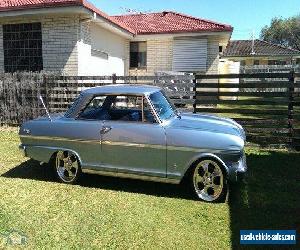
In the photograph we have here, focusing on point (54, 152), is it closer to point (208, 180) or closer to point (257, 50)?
point (208, 180)

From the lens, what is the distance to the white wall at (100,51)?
43.0 ft

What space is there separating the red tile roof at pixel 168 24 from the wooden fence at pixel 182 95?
6945mm

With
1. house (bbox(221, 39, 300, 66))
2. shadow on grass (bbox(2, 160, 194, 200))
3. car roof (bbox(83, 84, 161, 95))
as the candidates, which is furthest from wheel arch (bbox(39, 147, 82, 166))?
house (bbox(221, 39, 300, 66))

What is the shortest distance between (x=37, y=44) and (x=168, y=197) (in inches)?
379

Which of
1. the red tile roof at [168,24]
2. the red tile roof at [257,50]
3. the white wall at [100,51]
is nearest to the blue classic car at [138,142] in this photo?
the white wall at [100,51]

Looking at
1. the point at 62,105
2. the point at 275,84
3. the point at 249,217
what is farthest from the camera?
the point at 62,105

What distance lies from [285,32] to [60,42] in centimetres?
7741

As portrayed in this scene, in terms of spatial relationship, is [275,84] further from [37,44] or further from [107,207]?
[37,44]

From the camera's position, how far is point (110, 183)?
6.31 m

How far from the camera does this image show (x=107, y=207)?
520cm

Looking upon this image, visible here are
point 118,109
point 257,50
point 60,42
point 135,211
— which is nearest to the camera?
point 135,211

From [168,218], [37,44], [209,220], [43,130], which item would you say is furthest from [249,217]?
[37,44]

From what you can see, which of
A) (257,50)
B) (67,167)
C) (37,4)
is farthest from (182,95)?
(257,50)

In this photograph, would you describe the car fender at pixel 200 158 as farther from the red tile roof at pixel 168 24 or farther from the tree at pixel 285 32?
the tree at pixel 285 32
